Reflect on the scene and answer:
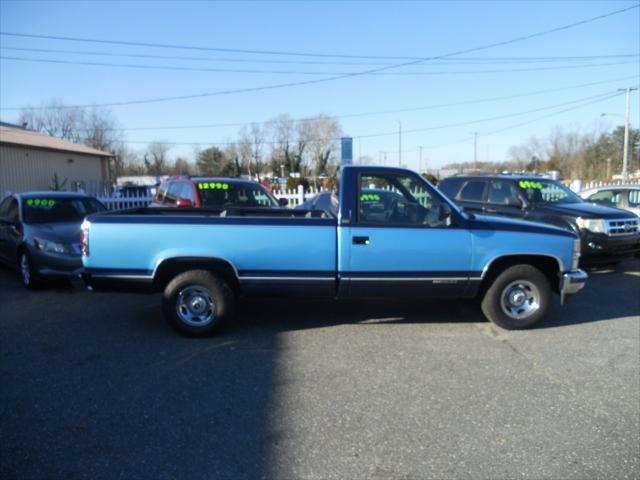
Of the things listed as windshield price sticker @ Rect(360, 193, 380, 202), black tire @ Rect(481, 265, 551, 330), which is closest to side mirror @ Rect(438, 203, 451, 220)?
windshield price sticker @ Rect(360, 193, 380, 202)

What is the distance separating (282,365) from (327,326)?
1295mm

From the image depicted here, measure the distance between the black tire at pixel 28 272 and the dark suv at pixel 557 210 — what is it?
25.9ft

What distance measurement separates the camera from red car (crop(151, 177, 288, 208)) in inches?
383

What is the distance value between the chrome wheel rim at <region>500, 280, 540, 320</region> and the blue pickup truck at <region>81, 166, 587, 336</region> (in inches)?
0.8

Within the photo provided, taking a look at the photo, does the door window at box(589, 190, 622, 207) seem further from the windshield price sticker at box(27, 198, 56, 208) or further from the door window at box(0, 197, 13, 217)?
the door window at box(0, 197, 13, 217)

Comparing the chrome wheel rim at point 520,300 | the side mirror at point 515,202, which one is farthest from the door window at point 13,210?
the side mirror at point 515,202

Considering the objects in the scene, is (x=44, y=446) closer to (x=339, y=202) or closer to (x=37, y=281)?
(x=339, y=202)

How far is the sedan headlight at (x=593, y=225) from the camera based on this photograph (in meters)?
8.55

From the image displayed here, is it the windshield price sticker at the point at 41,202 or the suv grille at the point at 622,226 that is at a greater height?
the windshield price sticker at the point at 41,202

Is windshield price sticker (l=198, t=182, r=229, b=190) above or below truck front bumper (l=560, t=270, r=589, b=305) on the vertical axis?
above

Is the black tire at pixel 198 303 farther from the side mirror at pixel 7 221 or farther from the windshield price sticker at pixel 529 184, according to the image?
the windshield price sticker at pixel 529 184

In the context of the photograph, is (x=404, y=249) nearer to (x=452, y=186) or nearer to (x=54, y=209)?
(x=452, y=186)

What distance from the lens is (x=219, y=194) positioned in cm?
990

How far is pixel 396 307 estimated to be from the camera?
21.8ft
